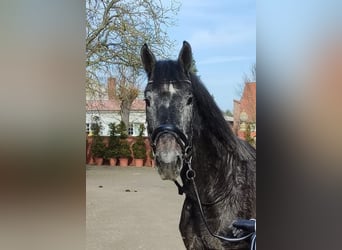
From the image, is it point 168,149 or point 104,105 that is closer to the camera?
point 168,149

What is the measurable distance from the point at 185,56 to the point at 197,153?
0.47 metres

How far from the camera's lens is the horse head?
1894 mm

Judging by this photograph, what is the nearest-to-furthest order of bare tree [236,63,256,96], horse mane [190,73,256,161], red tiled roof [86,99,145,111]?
bare tree [236,63,256,96], horse mane [190,73,256,161], red tiled roof [86,99,145,111]

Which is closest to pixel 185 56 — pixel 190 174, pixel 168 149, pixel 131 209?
pixel 168 149

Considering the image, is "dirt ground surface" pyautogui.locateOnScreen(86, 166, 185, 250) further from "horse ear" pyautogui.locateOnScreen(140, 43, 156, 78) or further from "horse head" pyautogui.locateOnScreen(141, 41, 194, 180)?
"horse ear" pyautogui.locateOnScreen(140, 43, 156, 78)

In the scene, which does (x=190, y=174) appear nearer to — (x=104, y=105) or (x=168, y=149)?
(x=168, y=149)

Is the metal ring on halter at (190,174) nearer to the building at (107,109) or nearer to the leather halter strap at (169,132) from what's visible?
the leather halter strap at (169,132)

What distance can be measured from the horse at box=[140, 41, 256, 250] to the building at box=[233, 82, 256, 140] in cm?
7

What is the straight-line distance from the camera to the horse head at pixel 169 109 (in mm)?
1894

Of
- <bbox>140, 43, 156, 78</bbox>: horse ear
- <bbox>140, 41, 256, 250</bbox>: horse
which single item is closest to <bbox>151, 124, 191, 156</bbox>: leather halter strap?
<bbox>140, 41, 256, 250</bbox>: horse

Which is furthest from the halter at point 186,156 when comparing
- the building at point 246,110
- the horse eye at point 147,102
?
the building at point 246,110

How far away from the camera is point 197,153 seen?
6.49ft
